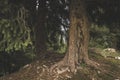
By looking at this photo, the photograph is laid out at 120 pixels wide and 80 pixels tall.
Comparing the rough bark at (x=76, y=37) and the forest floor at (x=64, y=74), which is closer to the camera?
the forest floor at (x=64, y=74)

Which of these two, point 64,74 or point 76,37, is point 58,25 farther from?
point 64,74

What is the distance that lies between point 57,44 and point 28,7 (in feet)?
10.4

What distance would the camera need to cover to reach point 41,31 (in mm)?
12180

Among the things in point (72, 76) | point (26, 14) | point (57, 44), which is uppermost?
point (26, 14)

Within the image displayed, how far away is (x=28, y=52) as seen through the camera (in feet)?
48.5

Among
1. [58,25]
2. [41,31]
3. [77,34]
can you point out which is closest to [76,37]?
[77,34]

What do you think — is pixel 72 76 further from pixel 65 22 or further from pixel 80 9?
pixel 65 22

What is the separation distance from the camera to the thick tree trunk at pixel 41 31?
1191 cm

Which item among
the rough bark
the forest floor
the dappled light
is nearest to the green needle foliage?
the dappled light

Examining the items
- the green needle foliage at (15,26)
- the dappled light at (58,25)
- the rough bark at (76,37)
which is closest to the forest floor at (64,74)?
the dappled light at (58,25)

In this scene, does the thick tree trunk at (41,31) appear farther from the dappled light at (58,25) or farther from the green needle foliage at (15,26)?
the green needle foliage at (15,26)

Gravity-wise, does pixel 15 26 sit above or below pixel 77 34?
above

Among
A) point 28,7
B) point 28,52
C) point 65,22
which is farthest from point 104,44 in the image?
point 28,7

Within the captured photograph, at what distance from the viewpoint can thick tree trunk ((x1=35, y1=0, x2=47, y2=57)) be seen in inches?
469
